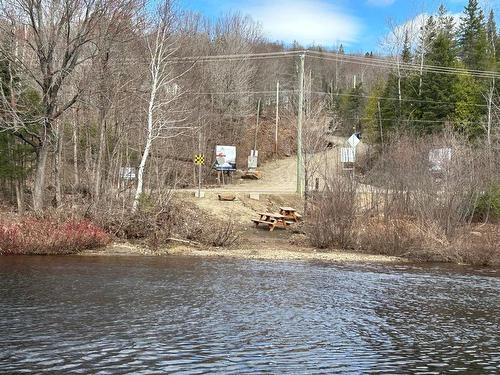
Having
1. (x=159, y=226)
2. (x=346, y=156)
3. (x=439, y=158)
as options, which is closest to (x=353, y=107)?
(x=346, y=156)

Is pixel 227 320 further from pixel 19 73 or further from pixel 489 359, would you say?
pixel 19 73

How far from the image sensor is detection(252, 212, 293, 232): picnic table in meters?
30.3

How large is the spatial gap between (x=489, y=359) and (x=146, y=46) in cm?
2368

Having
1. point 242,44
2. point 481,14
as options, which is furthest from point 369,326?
point 481,14

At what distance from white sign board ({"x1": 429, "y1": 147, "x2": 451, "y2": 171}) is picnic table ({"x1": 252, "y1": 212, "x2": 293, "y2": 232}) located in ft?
27.1

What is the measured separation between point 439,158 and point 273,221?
924 cm

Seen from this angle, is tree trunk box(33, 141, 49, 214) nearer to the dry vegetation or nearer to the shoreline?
the shoreline

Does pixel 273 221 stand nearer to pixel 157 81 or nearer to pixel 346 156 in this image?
pixel 346 156

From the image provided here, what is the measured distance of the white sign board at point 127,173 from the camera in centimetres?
2844

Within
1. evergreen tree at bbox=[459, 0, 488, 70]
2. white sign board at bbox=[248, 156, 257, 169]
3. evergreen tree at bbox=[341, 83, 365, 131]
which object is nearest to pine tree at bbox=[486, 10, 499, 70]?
evergreen tree at bbox=[459, 0, 488, 70]

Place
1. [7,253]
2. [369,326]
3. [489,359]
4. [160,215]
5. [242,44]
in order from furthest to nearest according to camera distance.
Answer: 1. [242,44]
2. [160,215]
3. [7,253]
4. [369,326]
5. [489,359]

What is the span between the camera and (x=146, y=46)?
28.9m

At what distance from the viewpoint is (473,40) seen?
6569cm

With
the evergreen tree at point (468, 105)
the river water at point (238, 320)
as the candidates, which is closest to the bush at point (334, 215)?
the river water at point (238, 320)
